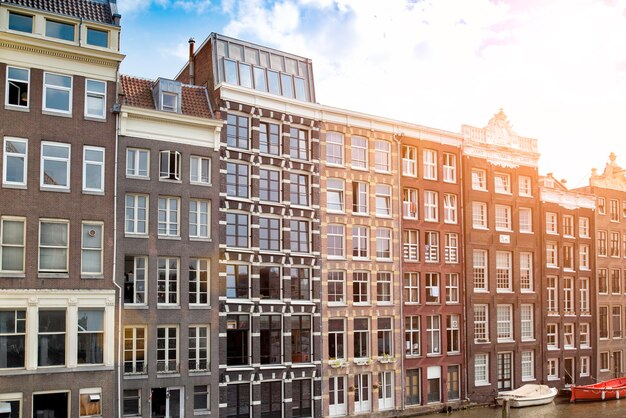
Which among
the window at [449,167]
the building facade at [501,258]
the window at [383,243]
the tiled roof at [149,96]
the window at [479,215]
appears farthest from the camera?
the window at [479,215]

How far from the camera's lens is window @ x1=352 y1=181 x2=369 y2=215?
147ft

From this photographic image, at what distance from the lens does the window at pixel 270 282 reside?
40059 mm

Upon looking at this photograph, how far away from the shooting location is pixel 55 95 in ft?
111

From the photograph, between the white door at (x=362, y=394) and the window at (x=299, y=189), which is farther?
the white door at (x=362, y=394)

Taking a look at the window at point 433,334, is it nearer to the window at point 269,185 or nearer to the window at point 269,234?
the window at point 269,234

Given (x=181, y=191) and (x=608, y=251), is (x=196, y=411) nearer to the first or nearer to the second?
(x=181, y=191)

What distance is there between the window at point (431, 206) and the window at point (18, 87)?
2556cm

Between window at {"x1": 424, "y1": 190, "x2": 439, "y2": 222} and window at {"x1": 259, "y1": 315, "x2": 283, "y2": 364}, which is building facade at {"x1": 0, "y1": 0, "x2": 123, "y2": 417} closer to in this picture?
window at {"x1": 259, "y1": 315, "x2": 283, "y2": 364}

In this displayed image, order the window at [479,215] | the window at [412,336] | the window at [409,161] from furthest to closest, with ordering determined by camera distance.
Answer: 1. the window at [479,215]
2. the window at [409,161]
3. the window at [412,336]

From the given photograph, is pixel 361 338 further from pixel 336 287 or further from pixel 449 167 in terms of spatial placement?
pixel 449 167

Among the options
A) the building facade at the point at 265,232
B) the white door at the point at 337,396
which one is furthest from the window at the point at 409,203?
the white door at the point at 337,396

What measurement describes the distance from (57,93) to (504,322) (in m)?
33.8

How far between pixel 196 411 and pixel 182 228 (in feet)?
29.7

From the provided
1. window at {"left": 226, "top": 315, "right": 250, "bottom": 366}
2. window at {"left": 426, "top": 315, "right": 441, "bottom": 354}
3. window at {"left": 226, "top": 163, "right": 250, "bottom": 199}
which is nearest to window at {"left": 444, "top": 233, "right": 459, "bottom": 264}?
window at {"left": 426, "top": 315, "right": 441, "bottom": 354}
